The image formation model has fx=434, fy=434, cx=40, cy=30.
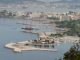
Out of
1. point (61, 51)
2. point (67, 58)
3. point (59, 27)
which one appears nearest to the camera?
point (67, 58)

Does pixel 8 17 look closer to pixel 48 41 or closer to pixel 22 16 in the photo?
pixel 22 16

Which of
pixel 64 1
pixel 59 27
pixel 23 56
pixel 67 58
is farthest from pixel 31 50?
pixel 64 1

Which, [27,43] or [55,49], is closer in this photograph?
[55,49]

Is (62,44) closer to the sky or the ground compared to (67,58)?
closer to the ground

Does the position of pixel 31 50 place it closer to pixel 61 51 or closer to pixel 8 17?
pixel 61 51

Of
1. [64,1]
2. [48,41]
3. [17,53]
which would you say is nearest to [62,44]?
[48,41]

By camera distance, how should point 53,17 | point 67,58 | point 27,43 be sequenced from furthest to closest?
point 53,17, point 27,43, point 67,58

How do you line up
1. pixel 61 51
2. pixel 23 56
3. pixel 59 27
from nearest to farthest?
pixel 23 56 → pixel 61 51 → pixel 59 27

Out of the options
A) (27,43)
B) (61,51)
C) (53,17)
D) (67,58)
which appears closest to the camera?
(67,58)

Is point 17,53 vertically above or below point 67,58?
below
